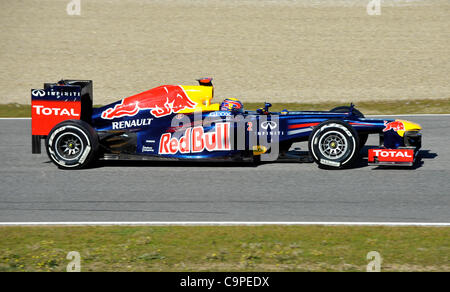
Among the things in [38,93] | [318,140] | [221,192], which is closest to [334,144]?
[318,140]

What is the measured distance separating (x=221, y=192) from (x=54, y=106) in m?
3.51

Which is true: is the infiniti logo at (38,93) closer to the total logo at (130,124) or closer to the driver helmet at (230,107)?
the total logo at (130,124)

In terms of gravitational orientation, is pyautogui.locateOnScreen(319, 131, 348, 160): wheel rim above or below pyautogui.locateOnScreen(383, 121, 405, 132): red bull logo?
below

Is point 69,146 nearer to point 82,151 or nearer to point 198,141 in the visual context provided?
point 82,151

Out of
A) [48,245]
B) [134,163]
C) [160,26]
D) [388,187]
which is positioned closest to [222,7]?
[160,26]

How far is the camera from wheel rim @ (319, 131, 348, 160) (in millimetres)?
10258

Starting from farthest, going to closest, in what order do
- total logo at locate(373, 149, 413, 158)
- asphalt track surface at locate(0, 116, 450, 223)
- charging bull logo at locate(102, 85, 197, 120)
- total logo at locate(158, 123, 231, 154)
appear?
charging bull logo at locate(102, 85, 197, 120) < total logo at locate(158, 123, 231, 154) < total logo at locate(373, 149, 413, 158) < asphalt track surface at locate(0, 116, 450, 223)

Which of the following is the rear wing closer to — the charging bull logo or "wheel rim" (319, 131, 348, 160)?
the charging bull logo

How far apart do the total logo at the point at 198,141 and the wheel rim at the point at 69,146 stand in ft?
4.39

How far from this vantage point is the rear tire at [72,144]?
1043 cm

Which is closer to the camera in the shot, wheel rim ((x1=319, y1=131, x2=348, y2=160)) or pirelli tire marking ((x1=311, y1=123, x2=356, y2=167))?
pirelli tire marking ((x1=311, y1=123, x2=356, y2=167))

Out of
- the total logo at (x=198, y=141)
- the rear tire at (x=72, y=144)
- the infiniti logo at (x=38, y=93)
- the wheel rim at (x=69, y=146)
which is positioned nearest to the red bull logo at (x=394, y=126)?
the total logo at (x=198, y=141)

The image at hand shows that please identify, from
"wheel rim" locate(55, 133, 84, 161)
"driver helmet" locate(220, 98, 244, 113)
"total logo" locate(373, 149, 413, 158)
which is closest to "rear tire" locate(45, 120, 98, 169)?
"wheel rim" locate(55, 133, 84, 161)

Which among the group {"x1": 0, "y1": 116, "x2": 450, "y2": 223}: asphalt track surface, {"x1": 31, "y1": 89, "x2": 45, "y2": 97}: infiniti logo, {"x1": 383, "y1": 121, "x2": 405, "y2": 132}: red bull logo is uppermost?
{"x1": 31, "y1": 89, "x2": 45, "y2": 97}: infiniti logo
